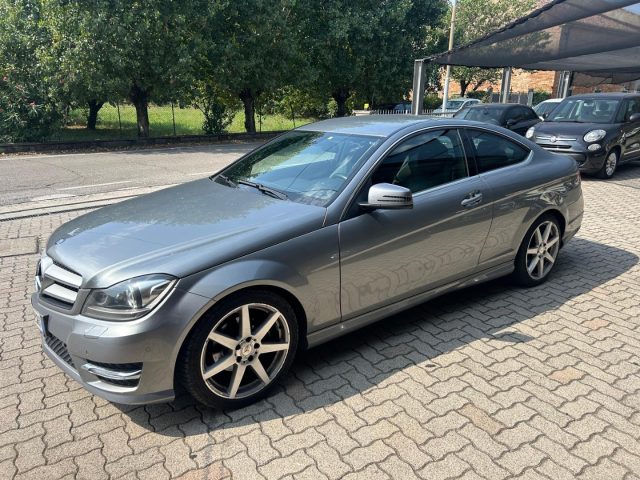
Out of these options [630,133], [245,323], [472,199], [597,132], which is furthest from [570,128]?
[245,323]

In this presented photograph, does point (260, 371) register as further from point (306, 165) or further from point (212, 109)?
point (212, 109)

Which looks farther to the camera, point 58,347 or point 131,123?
point 131,123

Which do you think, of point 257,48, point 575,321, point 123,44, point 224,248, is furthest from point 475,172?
point 257,48

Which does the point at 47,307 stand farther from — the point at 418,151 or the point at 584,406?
the point at 584,406

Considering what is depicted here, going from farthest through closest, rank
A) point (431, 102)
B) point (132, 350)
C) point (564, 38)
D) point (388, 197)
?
point (431, 102) → point (564, 38) → point (388, 197) → point (132, 350)

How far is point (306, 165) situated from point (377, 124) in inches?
28.3

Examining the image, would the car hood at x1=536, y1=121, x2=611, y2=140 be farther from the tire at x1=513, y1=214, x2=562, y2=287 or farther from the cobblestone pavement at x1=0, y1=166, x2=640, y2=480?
the cobblestone pavement at x1=0, y1=166, x2=640, y2=480

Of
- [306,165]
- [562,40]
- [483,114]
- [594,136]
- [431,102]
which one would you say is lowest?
[431,102]

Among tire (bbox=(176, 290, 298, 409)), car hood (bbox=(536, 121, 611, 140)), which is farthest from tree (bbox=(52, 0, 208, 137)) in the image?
tire (bbox=(176, 290, 298, 409))

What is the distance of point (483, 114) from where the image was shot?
13.4 m

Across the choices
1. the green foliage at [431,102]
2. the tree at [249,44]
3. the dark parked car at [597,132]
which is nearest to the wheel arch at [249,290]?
the dark parked car at [597,132]

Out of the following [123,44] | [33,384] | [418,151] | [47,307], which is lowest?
[33,384]

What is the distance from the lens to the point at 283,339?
9.77ft

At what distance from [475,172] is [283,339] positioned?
2108 mm
